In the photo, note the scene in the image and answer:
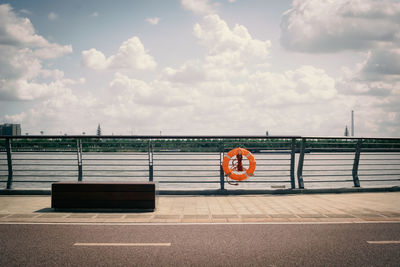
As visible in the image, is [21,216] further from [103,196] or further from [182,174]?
[182,174]

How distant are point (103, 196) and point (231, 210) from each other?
11.1ft

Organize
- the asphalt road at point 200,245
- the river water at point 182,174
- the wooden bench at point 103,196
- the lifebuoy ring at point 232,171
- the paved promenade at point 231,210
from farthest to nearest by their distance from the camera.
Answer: the lifebuoy ring at point 232,171 < the river water at point 182,174 < the wooden bench at point 103,196 < the paved promenade at point 231,210 < the asphalt road at point 200,245

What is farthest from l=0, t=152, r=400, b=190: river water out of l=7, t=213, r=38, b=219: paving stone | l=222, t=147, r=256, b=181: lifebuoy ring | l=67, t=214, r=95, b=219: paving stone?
l=7, t=213, r=38, b=219: paving stone

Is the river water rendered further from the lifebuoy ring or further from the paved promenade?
the paved promenade

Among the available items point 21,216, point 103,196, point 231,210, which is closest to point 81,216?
point 103,196

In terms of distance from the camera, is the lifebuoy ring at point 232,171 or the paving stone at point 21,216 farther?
A: the lifebuoy ring at point 232,171

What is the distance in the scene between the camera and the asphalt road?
4.52m

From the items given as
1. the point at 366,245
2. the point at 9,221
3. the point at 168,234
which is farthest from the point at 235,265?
the point at 9,221

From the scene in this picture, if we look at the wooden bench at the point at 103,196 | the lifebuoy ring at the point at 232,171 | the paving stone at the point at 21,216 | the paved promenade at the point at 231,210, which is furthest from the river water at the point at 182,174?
the paving stone at the point at 21,216

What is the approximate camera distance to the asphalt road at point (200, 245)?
14.8 ft

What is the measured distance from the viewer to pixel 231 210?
7.83 meters

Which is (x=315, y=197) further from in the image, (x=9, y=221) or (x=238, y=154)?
(x=9, y=221)

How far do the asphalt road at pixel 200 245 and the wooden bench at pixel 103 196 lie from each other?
1.40 m

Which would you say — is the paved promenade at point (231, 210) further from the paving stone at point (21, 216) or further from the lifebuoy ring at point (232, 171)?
the lifebuoy ring at point (232, 171)
